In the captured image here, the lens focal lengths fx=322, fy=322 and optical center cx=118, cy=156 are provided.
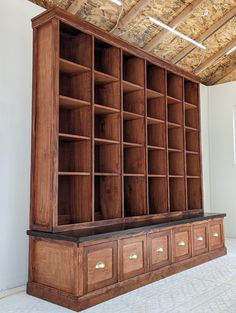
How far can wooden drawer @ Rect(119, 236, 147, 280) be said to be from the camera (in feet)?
10.5

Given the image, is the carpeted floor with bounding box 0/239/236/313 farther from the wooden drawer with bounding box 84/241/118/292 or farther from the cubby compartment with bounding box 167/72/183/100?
the cubby compartment with bounding box 167/72/183/100

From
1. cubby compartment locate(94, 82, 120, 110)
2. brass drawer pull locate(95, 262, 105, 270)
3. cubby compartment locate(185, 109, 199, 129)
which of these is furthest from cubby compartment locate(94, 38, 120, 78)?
brass drawer pull locate(95, 262, 105, 270)

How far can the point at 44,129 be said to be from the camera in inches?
124

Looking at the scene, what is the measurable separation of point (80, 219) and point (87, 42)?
76.3 inches

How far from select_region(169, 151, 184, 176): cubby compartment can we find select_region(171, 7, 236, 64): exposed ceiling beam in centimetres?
186

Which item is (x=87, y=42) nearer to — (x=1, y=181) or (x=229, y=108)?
(x=1, y=181)

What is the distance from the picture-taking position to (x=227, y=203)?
6461mm

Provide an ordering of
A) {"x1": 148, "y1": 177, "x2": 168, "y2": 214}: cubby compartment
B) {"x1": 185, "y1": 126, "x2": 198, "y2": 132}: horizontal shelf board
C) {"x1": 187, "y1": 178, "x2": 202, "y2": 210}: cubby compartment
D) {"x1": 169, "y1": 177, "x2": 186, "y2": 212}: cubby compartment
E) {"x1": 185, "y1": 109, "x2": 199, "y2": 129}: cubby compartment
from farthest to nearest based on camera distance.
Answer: {"x1": 185, "y1": 109, "x2": 199, "y2": 129}: cubby compartment, {"x1": 187, "y1": 178, "x2": 202, "y2": 210}: cubby compartment, {"x1": 185, "y1": 126, "x2": 198, "y2": 132}: horizontal shelf board, {"x1": 169, "y1": 177, "x2": 186, "y2": 212}: cubby compartment, {"x1": 148, "y1": 177, "x2": 168, "y2": 214}: cubby compartment

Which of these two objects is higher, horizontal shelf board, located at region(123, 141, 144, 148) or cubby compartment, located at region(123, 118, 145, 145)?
cubby compartment, located at region(123, 118, 145, 145)

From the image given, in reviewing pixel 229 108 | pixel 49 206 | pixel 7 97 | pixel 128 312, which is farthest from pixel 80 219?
pixel 229 108

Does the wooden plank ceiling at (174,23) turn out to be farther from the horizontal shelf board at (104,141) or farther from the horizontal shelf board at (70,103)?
the horizontal shelf board at (104,141)

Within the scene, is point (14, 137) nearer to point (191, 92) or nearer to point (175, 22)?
point (175, 22)

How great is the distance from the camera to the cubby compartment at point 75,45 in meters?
3.52

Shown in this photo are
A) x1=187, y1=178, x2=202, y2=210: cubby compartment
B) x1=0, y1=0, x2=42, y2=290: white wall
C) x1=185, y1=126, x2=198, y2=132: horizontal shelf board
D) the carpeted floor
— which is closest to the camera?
the carpeted floor
